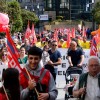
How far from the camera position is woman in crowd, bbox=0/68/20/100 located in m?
4.65

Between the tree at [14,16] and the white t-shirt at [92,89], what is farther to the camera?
the tree at [14,16]

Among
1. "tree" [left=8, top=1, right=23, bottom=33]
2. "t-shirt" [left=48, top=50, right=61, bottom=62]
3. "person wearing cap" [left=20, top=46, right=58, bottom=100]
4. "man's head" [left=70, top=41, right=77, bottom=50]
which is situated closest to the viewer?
"person wearing cap" [left=20, top=46, right=58, bottom=100]

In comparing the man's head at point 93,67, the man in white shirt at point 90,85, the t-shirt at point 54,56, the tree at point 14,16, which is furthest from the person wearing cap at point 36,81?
the tree at point 14,16

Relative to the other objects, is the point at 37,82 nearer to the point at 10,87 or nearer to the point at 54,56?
the point at 10,87

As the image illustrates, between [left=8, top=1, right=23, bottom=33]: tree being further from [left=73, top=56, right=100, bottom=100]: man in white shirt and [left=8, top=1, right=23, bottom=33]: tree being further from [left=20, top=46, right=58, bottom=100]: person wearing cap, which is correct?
[left=20, top=46, right=58, bottom=100]: person wearing cap

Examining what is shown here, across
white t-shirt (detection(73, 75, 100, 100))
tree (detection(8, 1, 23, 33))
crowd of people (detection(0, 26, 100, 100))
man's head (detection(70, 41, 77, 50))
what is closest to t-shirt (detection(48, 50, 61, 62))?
man's head (detection(70, 41, 77, 50))

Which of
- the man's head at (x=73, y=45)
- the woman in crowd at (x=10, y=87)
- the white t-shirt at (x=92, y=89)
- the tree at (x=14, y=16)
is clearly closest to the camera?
the woman in crowd at (x=10, y=87)

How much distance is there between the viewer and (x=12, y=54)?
670 cm

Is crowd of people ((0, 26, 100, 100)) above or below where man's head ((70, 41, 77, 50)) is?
above

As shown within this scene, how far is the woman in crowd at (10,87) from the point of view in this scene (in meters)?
4.65

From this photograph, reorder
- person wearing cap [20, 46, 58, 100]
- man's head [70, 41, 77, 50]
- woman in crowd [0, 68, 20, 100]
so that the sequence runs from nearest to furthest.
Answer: woman in crowd [0, 68, 20, 100], person wearing cap [20, 46, 58, 100], man's head [70, 41, 77, 50]

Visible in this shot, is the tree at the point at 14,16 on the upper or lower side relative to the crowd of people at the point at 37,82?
lower

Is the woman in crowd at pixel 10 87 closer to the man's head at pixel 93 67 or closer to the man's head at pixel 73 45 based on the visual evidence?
the man's head at pixel 93 67

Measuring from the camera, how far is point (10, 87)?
464cm
